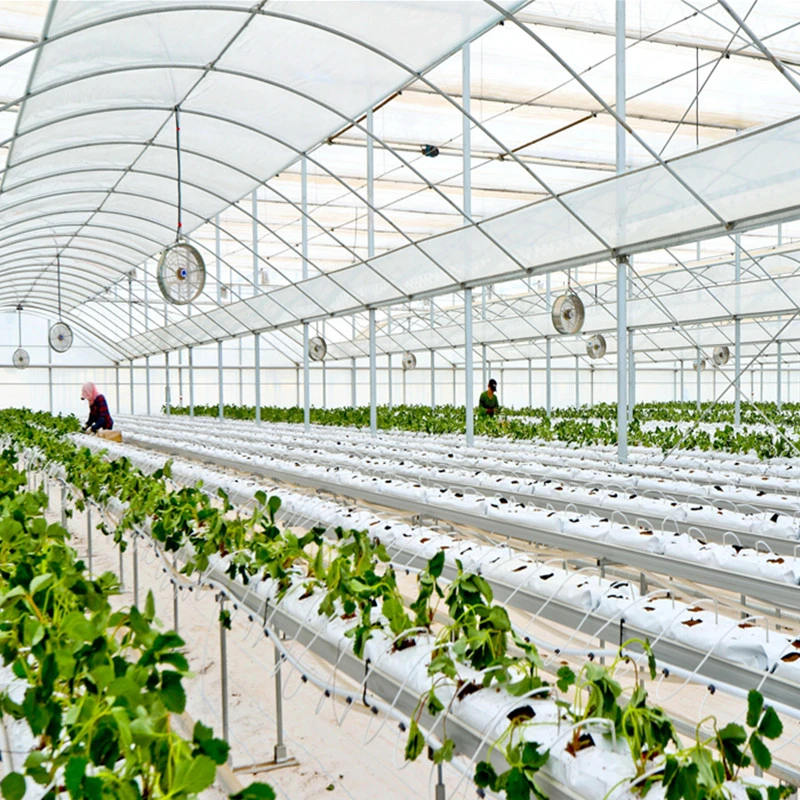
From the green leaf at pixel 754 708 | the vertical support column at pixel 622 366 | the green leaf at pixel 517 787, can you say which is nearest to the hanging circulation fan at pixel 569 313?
the vertical support column at pixel 622 366

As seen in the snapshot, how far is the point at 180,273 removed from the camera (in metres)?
8.66

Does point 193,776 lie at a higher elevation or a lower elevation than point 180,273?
lower

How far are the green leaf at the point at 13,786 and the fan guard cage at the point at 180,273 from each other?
7205mm

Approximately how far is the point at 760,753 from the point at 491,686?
3.20ft

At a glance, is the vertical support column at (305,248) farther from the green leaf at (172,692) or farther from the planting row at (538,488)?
the green leaf at (172,692)

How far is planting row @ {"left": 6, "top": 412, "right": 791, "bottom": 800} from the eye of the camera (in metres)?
1.92

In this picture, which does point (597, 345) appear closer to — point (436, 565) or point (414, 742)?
point (436, 565)

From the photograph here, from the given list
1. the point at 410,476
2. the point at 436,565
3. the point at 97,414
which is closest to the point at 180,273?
the point at 410,476

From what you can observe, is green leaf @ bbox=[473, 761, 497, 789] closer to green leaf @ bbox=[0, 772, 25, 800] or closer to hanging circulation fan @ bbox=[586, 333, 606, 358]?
green leaf @ bbox=[0, 772, 25, 800]

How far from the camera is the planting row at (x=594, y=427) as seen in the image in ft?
35.8

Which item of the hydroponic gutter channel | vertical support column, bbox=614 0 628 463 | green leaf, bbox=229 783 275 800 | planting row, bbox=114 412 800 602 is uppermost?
vertical support column, bbox=614 0 628 463

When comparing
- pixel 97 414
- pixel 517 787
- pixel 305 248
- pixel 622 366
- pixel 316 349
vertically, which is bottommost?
pixel 517 787

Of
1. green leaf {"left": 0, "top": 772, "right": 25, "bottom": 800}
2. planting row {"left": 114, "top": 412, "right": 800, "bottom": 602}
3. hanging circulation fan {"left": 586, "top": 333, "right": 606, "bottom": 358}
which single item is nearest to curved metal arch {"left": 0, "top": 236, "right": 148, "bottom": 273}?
hanging circulation fan {"left": 586, "top": 333, "right": 606, "bottom": 358}

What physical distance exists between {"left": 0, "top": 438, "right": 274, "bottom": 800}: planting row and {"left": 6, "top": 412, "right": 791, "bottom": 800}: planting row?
0.77 metres
